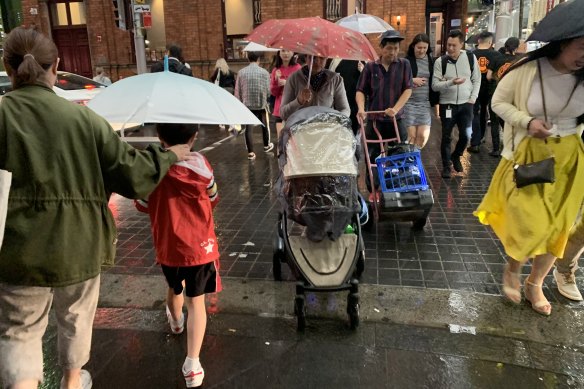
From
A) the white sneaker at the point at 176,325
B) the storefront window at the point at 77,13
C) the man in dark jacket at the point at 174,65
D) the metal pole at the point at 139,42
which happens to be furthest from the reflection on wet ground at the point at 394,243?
the storefront window at the point at 77,13

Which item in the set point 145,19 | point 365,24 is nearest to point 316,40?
point 365,24

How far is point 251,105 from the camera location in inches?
361

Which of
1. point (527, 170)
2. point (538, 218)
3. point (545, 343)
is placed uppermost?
point (527, 170)

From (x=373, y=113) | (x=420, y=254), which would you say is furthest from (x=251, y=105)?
(x=420, y=254)

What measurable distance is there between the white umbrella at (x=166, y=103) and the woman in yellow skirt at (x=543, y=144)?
189 centimetres

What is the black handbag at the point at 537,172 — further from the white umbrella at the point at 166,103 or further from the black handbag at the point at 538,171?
the white umbrella at the point at 166,103

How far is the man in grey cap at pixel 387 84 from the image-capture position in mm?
5638

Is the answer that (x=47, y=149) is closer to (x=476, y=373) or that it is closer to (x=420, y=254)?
(x=476, y=373)

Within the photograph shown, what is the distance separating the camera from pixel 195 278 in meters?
2.72


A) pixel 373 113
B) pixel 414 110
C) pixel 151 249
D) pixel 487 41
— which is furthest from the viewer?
pixel 487 41

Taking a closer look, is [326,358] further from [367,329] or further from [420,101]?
[420,101]

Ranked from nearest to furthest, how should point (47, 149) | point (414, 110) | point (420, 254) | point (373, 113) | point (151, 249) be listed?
point (47, 149) → point (420, 254) → point (151, 249) → point (373, 113) → point (414, 110)

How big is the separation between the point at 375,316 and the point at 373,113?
2.67 m

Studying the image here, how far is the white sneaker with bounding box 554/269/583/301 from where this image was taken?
3683 millimetres
